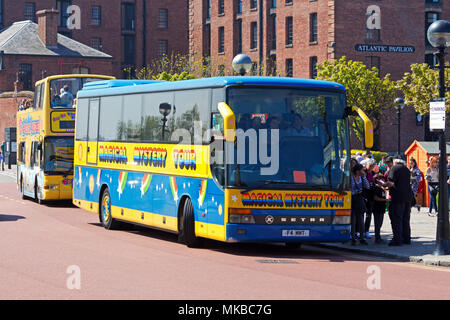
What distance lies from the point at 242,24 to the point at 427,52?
53.3 feet

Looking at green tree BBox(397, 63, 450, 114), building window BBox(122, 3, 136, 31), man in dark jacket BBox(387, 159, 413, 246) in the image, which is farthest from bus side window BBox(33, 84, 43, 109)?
building window BBox(122, 3, 136, 31)

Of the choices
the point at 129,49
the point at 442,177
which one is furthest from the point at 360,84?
the point at 129,49

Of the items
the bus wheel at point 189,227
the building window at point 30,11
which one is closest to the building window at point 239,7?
the building window at point 30,11

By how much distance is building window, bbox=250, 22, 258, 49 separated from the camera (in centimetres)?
7644

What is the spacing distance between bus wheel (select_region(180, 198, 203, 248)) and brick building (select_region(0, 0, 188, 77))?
244ft

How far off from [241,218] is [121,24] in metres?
83.1

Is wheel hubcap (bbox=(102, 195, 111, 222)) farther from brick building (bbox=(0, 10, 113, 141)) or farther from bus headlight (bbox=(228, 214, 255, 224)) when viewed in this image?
brick building (bbox=(0, 10, 113, 141))

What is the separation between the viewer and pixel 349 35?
6594 centimetres

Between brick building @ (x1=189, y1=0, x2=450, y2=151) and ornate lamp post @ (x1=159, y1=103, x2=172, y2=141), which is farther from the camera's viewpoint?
brick building @ (x1=189, y1=0, x2=450, y2=151)

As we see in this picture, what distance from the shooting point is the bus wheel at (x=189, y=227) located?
58.7ft

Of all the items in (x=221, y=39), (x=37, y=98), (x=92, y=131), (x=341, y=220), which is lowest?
(x=341, y=220)

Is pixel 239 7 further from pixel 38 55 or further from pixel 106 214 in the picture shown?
pixel 106 214

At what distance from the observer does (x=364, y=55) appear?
218ft

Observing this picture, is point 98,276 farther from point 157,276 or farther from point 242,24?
point 242,24
